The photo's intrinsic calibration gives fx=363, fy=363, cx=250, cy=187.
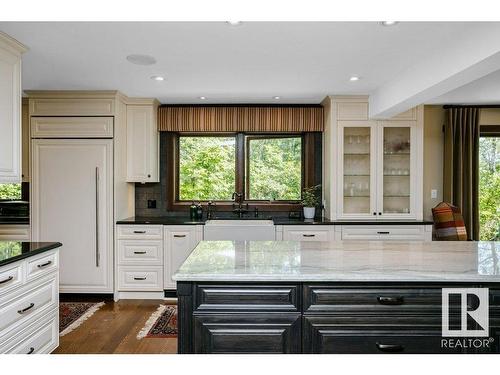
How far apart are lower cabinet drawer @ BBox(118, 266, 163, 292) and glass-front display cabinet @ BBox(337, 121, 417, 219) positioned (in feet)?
7.26

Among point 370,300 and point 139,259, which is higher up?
point 370,300

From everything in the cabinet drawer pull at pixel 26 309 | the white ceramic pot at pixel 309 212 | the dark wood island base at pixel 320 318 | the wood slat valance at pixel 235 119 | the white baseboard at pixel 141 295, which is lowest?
the white baseboard at pixel 141 295

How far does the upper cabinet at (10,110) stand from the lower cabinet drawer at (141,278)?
184 cm

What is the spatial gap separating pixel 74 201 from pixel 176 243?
3.96ft

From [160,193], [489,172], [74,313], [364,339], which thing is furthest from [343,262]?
[489,172]

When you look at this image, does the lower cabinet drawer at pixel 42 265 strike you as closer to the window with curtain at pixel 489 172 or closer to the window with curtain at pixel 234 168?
the window with curtain at pixel 234 168

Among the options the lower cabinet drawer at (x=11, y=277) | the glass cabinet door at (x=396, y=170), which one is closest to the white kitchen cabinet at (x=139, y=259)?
the lower cabinet drawer at (x=11, y=277)

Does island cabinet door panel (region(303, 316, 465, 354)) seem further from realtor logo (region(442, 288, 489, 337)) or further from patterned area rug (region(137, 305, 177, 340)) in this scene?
patterned area rug (region(137, 305, 177, 340))

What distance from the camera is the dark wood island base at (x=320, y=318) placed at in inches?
67.1

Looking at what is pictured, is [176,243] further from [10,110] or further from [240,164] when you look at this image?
[10,110]

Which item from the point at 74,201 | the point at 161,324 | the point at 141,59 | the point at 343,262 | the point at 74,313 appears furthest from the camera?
the point at 74,201

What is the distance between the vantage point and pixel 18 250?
2324mm

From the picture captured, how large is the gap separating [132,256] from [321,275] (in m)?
2.95
